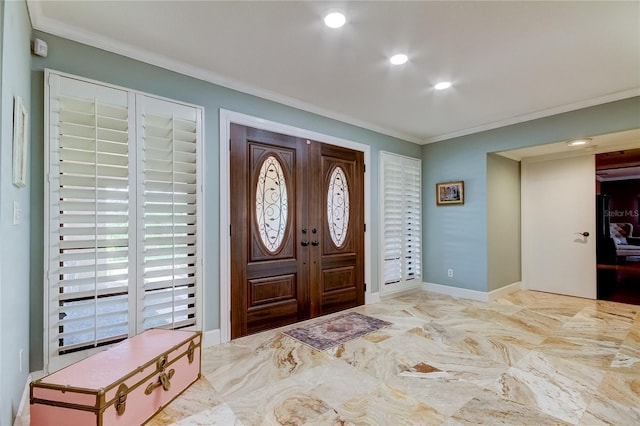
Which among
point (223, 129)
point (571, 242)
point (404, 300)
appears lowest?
point (404, 300)

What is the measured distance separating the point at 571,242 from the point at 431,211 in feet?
6.78

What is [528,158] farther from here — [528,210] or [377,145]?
[377,145]

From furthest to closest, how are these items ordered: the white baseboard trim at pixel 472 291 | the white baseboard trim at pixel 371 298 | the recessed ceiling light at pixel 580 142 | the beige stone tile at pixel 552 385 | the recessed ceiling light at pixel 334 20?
the white baseboard trim at pixel 472 291 < the white baseboard trim at pixel 371 298 < the recessed ceiling light at pixel 580 142 < the recessed ceiling light at pixel 334 20 < the beige stone tile at pixel 552 385

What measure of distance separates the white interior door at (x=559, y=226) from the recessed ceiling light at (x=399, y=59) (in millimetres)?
3652

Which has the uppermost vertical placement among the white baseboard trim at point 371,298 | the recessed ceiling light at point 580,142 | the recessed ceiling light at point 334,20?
the recessed ceiling light at point 334,20

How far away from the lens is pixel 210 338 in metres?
2.88

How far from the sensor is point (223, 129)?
2.98 meters

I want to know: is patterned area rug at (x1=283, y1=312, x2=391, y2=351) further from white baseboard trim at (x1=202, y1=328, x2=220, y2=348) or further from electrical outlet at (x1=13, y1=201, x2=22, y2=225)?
electrical outlet at (x1=13, y1=201, x2=22, y2=225)

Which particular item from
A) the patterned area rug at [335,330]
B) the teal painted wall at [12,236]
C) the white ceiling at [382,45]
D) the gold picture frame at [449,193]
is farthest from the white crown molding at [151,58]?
the patterned area rug at [335,330]

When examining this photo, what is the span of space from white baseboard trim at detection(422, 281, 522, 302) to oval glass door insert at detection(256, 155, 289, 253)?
9.75 ft

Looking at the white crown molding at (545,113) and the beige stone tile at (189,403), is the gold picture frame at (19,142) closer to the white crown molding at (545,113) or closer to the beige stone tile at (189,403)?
the beige stone tile at (189,403)

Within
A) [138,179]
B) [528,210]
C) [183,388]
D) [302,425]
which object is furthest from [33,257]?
[528,210]

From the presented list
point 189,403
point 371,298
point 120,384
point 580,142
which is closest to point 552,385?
point 371,298

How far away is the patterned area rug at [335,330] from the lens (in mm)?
2994
